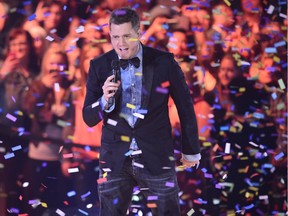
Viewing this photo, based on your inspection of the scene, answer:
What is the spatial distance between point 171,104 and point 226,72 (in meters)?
0.50

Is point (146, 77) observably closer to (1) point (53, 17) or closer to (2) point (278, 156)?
(1) point (53, 17)

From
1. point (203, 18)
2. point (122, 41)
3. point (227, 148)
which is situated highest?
point (122, 41)

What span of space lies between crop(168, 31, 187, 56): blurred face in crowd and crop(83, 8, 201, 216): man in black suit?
55.5 inches

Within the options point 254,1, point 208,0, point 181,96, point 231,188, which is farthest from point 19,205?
point 254,1

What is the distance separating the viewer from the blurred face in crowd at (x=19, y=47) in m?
3.70

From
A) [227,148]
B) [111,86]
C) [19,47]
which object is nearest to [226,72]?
[227,148]

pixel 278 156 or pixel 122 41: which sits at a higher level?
pixel 122 41

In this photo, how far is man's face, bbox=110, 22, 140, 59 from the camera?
231cm

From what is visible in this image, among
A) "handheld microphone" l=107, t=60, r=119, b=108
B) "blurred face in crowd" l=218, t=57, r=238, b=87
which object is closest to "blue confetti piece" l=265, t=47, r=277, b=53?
"blurred face in crowd" l=218, t=57, r=238, b=87

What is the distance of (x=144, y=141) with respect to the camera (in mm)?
2363

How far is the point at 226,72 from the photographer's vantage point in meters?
3.93

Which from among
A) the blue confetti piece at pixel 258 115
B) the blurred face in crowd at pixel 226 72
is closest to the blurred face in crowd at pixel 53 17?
the blurred face in crowd at pixel 226 72

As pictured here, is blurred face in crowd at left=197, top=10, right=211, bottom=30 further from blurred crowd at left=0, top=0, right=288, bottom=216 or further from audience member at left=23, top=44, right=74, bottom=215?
audience member at left=23, top=44, right=74, bottom=215

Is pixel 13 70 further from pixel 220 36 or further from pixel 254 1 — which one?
pixel 254 1
